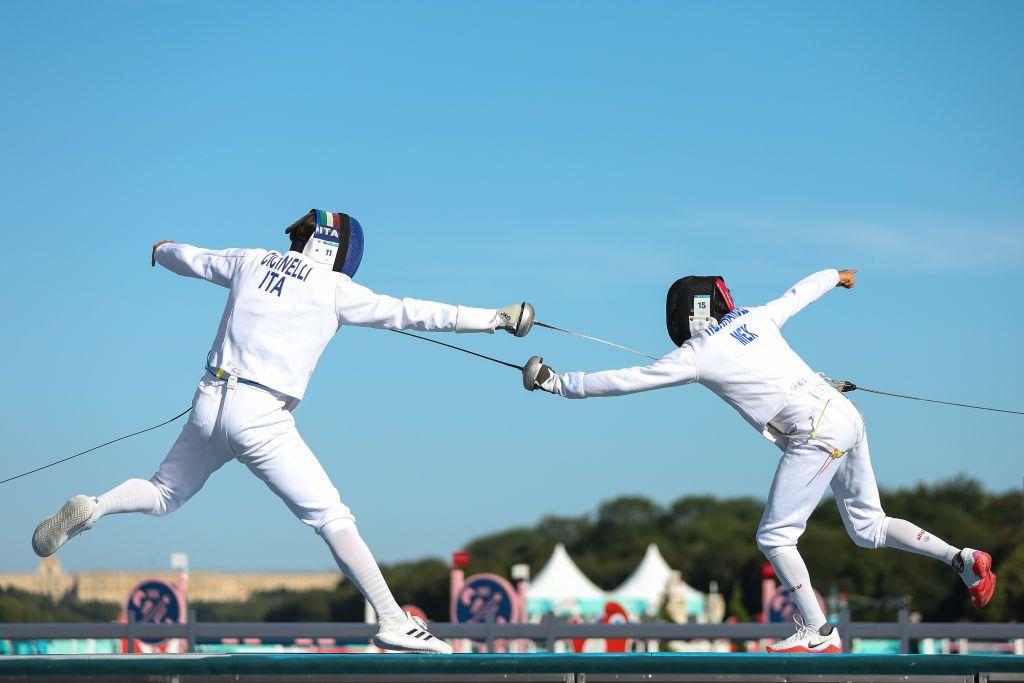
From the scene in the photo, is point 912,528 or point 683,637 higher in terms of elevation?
point 912,528

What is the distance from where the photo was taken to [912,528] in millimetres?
6223

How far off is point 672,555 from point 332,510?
2903 inches

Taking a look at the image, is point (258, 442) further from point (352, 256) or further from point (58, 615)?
point (58, 615)

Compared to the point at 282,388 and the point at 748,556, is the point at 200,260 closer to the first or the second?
the point at 282,388

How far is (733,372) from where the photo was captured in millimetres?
6012

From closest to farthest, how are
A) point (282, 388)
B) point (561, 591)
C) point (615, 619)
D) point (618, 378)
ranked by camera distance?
point (282, 388)
point (618, 378)
point (615, 619)
point (561, 591)

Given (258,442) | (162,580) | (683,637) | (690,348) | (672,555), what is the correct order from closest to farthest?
(258,442)
(690,348)
(683,637)
(162,580)
(672,555)

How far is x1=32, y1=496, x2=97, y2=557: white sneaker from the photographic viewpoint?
5.69 meters

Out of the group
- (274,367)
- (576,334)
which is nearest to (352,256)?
(274,367)

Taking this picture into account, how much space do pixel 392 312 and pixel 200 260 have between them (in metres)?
1.11

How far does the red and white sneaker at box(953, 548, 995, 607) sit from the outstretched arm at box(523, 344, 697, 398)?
1.61 meters

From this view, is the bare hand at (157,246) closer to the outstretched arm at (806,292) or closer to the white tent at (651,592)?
the outstretched arm at (806,292)

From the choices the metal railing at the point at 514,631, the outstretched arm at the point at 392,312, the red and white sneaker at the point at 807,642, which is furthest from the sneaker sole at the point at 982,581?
the metal railing at the point at 514,631

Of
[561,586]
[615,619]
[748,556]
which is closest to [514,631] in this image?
[615,619]
